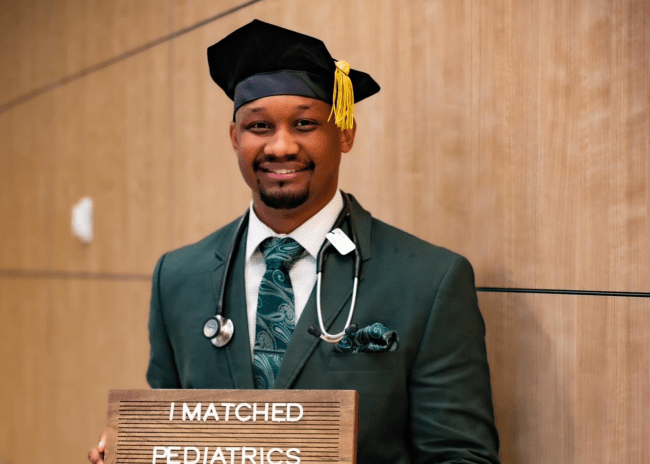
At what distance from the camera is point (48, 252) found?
3.87m

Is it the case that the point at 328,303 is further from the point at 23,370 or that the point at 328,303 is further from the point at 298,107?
the point at 23,370

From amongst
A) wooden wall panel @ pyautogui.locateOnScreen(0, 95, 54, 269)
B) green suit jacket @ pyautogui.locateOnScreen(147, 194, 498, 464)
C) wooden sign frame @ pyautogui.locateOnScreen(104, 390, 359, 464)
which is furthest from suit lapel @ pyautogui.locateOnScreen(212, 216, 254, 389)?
wooden wall panel @ pyautogui.locateOnScreen(0, 95, 54, 269)

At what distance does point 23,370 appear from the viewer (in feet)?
13.2

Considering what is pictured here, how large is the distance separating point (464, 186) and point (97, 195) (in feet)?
7.07

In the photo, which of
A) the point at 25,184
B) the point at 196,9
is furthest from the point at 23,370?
the point at 196,9

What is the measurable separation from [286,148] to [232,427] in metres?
0.58

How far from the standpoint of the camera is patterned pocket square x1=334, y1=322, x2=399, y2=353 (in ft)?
4.73

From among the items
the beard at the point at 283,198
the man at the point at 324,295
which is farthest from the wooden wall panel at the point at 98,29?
the beard at the point at 283,198

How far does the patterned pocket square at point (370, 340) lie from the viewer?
1.44m

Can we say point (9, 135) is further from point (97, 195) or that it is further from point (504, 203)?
point (504, 203)

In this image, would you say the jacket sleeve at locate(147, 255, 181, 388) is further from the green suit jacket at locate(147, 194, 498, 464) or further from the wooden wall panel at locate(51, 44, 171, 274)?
the wooden wall panel at locate(51, 44, 171, 274)

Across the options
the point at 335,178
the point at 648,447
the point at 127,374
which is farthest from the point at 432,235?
the point at 127,374

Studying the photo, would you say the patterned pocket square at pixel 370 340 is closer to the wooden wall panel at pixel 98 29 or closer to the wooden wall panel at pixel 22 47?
the wooden wall panel at pixel 98 29

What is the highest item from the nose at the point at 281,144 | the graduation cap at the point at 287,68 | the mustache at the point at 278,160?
the graduation cap at the point at 287,68
